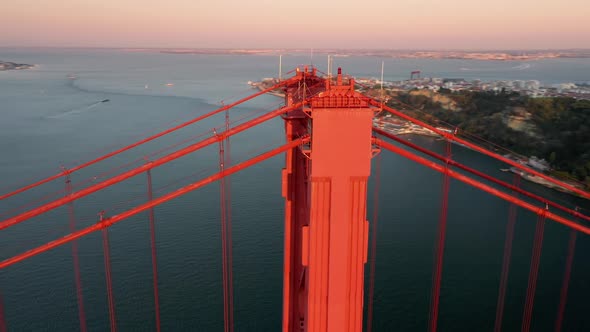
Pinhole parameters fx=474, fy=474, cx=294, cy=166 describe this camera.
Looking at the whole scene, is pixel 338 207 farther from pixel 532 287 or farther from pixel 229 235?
pixel 229 235

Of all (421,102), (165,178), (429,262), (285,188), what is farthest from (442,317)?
(421,102)

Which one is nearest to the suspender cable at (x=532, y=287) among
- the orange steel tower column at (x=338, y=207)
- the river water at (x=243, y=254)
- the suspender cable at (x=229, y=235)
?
the river water at (x=243, y=254)

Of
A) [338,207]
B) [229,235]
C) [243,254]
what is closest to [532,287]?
[338,207]

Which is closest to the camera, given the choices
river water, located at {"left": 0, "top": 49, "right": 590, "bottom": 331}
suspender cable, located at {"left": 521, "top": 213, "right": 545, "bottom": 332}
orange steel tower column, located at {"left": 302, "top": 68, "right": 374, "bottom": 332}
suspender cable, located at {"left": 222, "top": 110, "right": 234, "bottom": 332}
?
orange steel tower column, located at {"left": 302, "top": 68, "right": 374, "bottom": 332}

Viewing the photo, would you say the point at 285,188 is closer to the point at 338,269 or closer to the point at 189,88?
the point at 338,269

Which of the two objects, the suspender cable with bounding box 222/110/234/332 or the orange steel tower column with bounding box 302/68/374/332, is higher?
the orange steel tower column with bounding box 302/68/374/332

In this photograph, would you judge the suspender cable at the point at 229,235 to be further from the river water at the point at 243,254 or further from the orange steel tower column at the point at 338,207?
the orange steel tower column at the point at 338,207

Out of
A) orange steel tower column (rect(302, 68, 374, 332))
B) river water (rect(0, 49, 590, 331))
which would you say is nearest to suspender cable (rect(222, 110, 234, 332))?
river water (rect(0, 49, 590, 331))

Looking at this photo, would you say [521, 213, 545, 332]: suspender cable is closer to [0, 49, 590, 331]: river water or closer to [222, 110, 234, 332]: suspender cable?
[0, 49, 590, 331]: river water

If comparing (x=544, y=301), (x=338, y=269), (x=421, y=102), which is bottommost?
(x=544, y=301)
